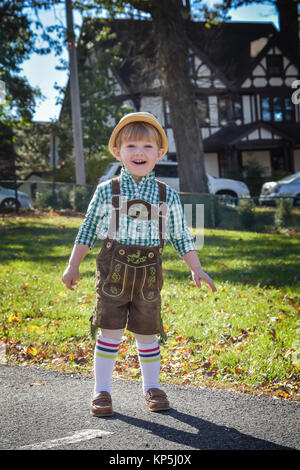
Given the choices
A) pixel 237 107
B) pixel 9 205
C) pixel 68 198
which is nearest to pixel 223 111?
pixel 237 107

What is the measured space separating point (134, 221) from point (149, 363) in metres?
0.92

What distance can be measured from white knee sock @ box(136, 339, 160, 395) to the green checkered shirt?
25.6 inches

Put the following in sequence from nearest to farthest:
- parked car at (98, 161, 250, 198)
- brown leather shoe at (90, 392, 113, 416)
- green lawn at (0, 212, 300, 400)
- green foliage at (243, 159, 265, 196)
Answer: brown leather shoe at (90, 392, 113, 416) → green lawn at (0, 212, 300, 400) → parked car at (98, 161, 250, 198) → green foliage at (243, 159, 265, 196)

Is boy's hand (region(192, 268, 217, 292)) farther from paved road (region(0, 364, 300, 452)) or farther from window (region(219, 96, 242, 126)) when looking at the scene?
window (region(219, 96, 242, 126))

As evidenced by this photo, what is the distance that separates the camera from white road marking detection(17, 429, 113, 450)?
293 centimetres

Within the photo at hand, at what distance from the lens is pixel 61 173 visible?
2788 centimetres

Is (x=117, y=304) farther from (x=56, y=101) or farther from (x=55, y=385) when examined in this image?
(x=56, y=101)

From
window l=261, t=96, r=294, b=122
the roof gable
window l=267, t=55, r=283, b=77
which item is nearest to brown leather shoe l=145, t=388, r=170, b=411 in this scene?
the roof gable

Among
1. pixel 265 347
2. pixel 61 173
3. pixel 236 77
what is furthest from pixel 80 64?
pixel 265 347

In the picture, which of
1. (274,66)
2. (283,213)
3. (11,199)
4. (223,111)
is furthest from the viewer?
(274,66)

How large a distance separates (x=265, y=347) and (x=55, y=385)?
1.85 meters

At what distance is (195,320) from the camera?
5.98m

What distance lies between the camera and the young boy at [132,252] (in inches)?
138
